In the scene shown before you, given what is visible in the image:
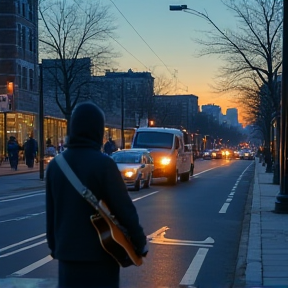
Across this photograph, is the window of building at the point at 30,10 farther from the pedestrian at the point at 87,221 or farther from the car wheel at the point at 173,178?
the pedestrian at the point at 87,221

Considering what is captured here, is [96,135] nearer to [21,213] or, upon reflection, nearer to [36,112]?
[21,213]

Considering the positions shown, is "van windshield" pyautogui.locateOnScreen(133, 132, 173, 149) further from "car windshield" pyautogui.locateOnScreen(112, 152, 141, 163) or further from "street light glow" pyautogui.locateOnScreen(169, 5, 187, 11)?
"street light glow" pyautogui.locateOnScreen(169, 5, 187, 11)

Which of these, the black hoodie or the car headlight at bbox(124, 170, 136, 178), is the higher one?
the black hoodie

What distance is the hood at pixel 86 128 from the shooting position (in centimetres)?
469

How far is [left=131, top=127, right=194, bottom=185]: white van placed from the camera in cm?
3023

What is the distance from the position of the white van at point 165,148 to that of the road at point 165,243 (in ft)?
24.7

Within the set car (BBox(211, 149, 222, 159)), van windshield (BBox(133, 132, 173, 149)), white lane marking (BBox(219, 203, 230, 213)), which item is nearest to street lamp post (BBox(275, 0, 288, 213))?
white lane marking (BBox(219, 203, 230, 213))

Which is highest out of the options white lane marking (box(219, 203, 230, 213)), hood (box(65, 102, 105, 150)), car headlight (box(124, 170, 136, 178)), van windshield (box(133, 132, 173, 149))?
van windshield (box(133, 132, 173, 149))

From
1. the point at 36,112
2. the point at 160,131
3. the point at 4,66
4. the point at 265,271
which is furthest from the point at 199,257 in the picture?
the point at 36,112

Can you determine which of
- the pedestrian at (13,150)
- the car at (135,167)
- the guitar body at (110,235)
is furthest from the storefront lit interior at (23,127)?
the guitar body at (110,235)

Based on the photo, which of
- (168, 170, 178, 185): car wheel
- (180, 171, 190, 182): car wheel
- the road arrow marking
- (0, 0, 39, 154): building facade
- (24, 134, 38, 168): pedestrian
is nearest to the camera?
the road arrow marking

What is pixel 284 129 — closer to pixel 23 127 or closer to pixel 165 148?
pixel 165 148

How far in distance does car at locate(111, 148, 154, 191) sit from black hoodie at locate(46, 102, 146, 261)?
65.8 feet

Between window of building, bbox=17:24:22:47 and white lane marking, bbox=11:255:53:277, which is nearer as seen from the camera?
white lane marking, bbox=11:255:53:277
